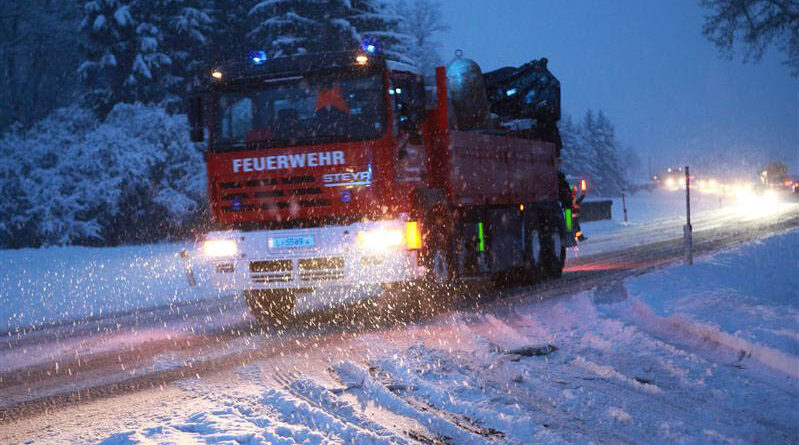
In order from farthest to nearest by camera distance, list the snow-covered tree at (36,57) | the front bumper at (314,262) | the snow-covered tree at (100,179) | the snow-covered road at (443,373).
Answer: the snow-covered tree at (36,57), the snow-covered tree at (100,179), the front bumper at (314,262), the snow-covered road at (443,373)

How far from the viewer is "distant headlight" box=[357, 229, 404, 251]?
32.3 ft

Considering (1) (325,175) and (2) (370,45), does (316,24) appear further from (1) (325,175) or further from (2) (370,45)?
(1) (325,175)

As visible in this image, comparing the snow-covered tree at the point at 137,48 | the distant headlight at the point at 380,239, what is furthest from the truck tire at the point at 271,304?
the snow-covered tree at the point at 137,48

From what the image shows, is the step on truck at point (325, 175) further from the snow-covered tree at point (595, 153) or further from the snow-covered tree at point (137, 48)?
the snow-covered tree at point (595, 153)

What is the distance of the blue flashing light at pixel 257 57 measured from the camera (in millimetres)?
10531

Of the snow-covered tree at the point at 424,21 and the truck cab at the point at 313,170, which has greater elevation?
the snow-covered tree at the point at 424,21

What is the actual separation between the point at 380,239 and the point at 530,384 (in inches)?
152

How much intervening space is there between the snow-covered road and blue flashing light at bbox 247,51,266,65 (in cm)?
346

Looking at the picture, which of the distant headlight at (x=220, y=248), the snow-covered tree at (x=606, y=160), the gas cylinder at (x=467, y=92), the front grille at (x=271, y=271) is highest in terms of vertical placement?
the snow-covered tree at (x=606, y=160)

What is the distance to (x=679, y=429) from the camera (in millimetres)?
5141

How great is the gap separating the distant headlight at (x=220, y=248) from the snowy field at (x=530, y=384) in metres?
1.90

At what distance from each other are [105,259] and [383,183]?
55.3ft

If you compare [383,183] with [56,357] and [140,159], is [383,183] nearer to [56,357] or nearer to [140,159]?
[56,357]

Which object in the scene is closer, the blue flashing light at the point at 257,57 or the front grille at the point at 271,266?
the front grille at the point at 271,266
